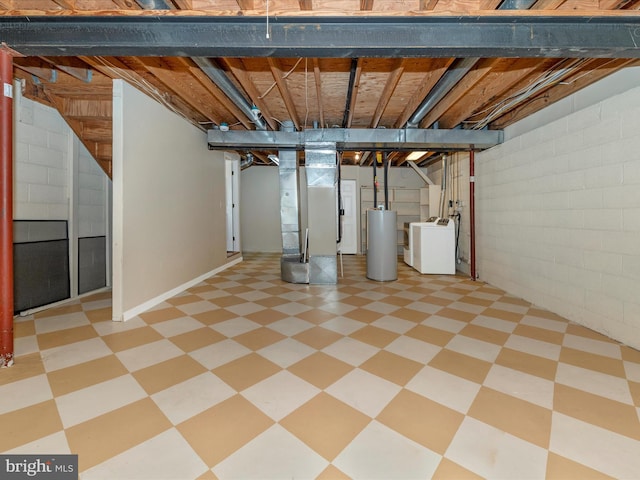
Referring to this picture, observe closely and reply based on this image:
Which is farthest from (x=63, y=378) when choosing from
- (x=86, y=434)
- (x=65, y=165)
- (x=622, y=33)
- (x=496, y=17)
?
(x=622, y=33)

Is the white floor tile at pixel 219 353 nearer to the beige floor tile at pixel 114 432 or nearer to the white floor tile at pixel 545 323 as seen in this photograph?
the beige floor tile at pixel 114 432

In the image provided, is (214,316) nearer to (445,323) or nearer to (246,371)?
(246,371)

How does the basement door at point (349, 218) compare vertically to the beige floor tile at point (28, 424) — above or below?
above

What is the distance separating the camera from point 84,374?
→ 176cm

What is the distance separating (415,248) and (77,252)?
5341 mm

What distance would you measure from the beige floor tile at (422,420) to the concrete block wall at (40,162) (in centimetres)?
404

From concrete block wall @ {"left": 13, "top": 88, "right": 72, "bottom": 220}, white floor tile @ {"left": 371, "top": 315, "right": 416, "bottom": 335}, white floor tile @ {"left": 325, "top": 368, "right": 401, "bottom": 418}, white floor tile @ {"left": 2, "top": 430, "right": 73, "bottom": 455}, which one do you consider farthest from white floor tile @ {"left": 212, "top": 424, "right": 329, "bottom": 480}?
concrete block wall @ {"left": 13, "top": 88, "right": 72, "bottom": 220}

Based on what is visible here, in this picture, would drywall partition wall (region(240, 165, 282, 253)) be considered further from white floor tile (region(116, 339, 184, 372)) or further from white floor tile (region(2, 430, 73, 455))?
white floor tile (region(2, 430, 73, 455))

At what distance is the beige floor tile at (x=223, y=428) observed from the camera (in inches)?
46.2

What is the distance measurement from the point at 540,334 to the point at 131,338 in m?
3.68

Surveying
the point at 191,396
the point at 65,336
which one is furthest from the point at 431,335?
the point at 65,336

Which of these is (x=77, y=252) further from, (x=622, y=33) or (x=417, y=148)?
(x=622, y=33)

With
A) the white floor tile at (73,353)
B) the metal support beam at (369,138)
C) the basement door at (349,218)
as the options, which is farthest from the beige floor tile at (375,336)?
the basement door at (349,218)

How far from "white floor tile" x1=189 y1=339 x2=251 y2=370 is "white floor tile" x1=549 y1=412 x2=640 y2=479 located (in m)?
1.90
